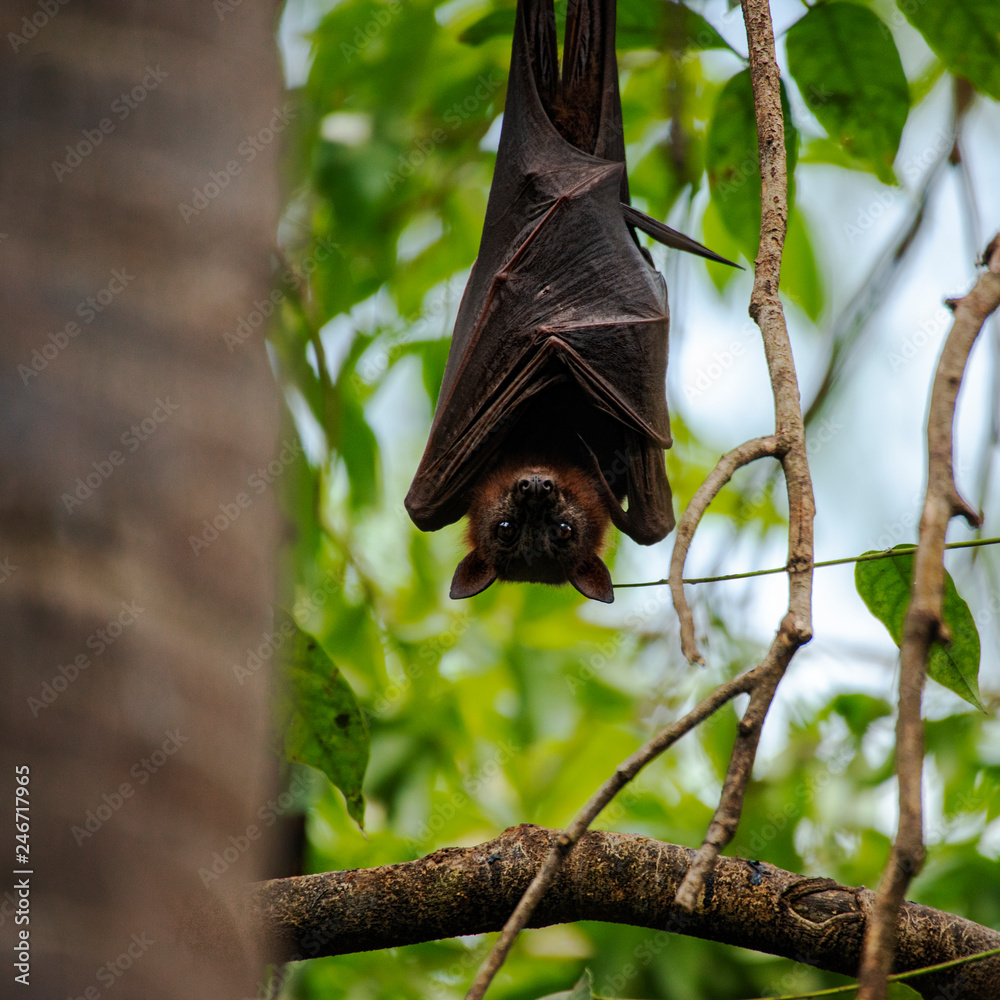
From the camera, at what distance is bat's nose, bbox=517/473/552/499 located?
452 centimetres

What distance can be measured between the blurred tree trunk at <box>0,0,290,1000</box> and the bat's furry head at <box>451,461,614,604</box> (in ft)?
11.0

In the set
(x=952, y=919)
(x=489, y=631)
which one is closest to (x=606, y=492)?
(x=489, y=631)

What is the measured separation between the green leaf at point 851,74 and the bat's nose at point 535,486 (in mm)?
1956

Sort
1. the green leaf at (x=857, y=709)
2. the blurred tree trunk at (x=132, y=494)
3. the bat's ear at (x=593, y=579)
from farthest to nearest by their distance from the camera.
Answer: the green leaf at (x=857, y=709) → the bat's ear at (x=593, y=579) → the blurred tree trunk at (x=132, y=494)

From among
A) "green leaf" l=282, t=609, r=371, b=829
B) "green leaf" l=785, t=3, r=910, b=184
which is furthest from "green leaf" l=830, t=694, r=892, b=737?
"green leaf" l=282, t=609, r=371, b=829

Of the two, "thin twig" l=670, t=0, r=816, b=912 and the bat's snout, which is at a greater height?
the bat's snout

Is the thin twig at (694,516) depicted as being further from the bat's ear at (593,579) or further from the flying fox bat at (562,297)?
the bat's ear at (593,579)

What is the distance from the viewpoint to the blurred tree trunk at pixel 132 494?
0.99 m

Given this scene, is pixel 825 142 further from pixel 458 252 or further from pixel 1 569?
pixel 1 569

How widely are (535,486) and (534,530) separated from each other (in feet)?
0.72

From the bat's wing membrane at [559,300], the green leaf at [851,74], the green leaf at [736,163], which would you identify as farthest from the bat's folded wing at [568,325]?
the green leaf at [851,74]

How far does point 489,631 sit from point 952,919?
11.7 ft

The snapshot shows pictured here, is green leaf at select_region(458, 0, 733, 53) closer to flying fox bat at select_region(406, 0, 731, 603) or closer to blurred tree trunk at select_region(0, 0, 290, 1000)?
flying fox bat at select_region(406, 0, 731, 603)

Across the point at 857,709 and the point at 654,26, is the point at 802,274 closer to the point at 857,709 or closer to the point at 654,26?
the point at 654,26
